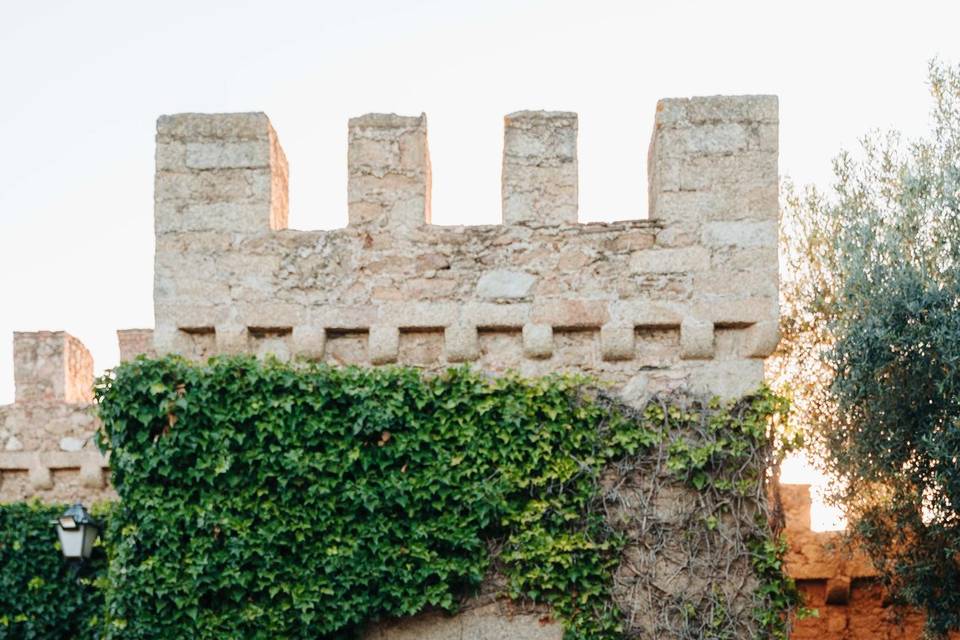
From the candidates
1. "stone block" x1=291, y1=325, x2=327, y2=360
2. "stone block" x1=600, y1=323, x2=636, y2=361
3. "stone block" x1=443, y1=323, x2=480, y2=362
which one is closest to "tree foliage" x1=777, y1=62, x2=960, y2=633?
"stone block" x1=600, y1=323, x2=636, y2=361

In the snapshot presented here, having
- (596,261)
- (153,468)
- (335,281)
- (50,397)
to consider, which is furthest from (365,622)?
(50,397)

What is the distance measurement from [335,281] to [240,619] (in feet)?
6.64

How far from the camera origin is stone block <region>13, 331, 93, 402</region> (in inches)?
363

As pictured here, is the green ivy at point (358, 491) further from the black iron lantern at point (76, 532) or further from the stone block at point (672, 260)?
the black iron lantern at point (76, 532)

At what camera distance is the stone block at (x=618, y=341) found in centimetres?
630

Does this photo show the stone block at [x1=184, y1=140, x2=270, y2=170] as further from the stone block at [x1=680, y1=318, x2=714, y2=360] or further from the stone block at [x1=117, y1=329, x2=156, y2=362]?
the stone block at [x1=117, y1=329, x2=156, y2=362]

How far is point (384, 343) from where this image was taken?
21.0 feet

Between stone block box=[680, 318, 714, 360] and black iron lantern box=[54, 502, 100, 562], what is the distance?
181 inches

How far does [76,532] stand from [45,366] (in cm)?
204

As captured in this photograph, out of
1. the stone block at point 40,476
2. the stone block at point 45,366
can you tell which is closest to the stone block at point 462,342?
the stone block at point 45,366

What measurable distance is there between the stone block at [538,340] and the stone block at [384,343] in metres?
0.77

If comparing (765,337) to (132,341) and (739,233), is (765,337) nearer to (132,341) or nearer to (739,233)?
(739,233)

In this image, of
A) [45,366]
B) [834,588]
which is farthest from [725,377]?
[45,366]

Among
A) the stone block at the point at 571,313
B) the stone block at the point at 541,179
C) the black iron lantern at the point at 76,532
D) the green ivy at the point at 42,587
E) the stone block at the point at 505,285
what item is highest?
the stone block at the point at 541,179
